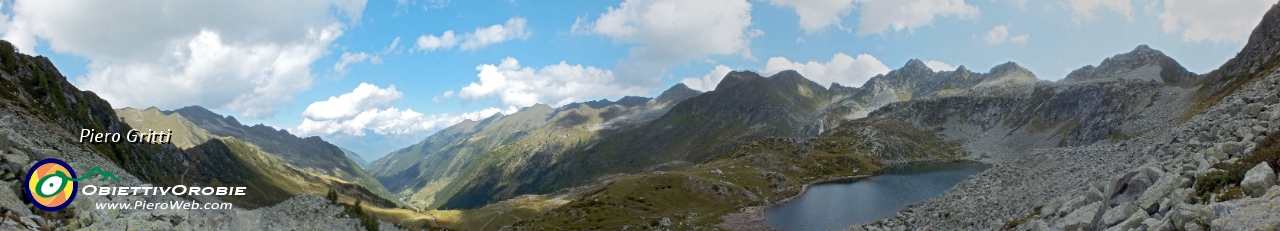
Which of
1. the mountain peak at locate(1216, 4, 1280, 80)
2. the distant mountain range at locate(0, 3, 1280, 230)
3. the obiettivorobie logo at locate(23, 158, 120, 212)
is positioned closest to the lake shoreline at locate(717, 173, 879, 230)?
the distant mountain range at locate(0, 3, 1280, 230)

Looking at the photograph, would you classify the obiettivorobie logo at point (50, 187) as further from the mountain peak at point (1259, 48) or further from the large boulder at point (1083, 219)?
the mountain peak at point (1259, 48)

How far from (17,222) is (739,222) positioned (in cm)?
7461

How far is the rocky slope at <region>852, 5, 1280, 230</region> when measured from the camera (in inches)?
625

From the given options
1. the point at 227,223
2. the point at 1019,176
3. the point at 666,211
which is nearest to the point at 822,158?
the point at 666,211

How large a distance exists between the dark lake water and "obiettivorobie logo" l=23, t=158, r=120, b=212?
6918 centimetres

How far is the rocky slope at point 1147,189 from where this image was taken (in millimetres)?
15883

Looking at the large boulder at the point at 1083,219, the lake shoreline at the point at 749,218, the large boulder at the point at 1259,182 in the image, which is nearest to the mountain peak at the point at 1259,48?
the lake shoreline at the point at 749,218

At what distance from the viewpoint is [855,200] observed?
9462cm

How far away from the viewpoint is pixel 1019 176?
5338cm

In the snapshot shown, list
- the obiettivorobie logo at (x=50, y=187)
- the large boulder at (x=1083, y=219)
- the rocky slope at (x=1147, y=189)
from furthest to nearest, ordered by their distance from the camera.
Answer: the large boulder at (x=1083, y=219)
the obiettivorobie logo at (x=50, y=187)
the rocky slope at (x=1147, y=189)

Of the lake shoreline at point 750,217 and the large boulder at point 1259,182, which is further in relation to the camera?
the lake shoreline at point 750,217

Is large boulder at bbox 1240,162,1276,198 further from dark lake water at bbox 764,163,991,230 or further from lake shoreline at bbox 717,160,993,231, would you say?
lake shoreline at bbox 717,160,993,231

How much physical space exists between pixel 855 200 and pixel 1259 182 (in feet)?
268

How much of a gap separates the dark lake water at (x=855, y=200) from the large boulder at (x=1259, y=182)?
5341cm
